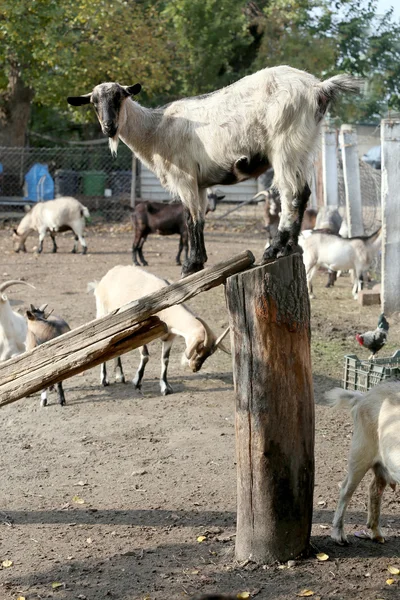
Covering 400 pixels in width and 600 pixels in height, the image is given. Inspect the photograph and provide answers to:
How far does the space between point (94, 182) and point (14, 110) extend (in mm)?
3022

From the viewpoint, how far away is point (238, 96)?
4516 millimetres

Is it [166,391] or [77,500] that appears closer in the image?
[77,500]

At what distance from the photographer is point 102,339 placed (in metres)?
4.37

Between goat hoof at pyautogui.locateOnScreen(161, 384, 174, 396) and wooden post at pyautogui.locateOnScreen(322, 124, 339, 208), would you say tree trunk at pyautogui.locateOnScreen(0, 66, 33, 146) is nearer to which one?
wooden post at pyautogui.locateOnScreen(322, 124, 339, 208)

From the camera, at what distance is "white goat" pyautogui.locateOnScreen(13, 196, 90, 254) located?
55.6ft

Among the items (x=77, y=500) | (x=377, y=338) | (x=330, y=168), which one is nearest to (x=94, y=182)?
(x=330, y=168)

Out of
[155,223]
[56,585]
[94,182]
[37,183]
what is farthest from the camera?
[94,182]

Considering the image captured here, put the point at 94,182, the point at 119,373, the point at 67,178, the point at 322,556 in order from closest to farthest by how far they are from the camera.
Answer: the point at 322,556
the point at 119,373
the point at 67,178
the point at 94,182

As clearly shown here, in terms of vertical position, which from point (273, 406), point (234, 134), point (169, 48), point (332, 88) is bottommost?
point (273, 406)

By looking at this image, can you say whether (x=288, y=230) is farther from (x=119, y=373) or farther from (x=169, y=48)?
(x=169, y=48)

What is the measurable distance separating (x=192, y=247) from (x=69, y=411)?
3468 millimetres

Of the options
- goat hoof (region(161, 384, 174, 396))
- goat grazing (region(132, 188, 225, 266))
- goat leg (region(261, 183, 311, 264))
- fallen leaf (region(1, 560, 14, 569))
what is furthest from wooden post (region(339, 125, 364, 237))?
fallen leaf (region(1, 560, 14, 569))

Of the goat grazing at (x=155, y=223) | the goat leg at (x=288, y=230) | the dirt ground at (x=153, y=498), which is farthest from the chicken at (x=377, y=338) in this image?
the goat grazing at (x=155, y=223)

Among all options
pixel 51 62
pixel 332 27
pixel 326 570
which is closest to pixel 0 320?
pixel 326 570
